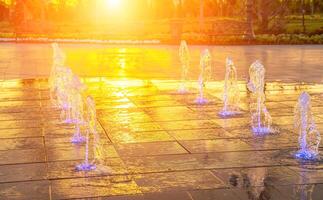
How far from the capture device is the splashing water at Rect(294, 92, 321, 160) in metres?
7.49

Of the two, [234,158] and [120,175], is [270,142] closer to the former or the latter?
[234,158]

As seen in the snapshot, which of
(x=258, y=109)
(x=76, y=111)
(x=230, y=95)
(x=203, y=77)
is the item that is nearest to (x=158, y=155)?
(x=76, y=111)

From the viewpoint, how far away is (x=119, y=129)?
9.02 metres

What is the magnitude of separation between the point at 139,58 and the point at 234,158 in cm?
1443

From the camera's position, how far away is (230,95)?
12.4 m

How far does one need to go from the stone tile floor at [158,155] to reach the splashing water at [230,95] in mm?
200

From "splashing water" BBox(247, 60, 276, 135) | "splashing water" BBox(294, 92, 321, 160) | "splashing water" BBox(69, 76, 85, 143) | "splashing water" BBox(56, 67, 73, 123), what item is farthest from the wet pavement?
"splashing water" BBox(294, 92, 321, 160)

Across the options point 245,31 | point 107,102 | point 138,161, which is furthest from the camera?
point 245,31

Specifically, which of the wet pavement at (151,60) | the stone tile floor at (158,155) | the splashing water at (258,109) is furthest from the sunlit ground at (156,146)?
the wet pavement at (151,60)

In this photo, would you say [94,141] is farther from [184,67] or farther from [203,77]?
[184,67]

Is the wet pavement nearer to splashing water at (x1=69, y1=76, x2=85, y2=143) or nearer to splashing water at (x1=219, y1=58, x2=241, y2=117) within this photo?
splashing water at (x1=219, y1=58, x2=241, y2=117)

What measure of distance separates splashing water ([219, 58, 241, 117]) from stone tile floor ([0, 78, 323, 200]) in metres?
0.20

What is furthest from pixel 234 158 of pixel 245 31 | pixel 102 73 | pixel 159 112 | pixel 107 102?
pixel 245 31

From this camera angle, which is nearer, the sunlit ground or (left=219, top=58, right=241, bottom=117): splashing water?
the sunlit ground
